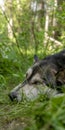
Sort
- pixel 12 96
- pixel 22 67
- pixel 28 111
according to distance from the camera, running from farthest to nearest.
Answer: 1. pixel 22 67
2. pixel 12 96
3. pixel 28 111

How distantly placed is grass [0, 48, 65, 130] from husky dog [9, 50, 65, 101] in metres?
0.26

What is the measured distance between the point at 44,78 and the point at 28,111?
2228mm

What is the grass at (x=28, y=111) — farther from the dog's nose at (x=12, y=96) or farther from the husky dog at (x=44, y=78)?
the husky dog at (x=44, y=78)

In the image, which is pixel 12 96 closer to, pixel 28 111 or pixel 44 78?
pixel 44 78

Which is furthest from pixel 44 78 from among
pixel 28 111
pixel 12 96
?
pixel 28 111

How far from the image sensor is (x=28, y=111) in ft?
8.80

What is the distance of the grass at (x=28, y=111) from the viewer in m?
1.71

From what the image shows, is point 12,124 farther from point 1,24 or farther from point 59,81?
point 1,24

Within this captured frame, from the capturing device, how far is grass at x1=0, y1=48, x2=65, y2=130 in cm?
171

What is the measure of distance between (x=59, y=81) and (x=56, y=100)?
300 centimetres

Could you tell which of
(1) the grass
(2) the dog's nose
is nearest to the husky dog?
(2) the dog's nose

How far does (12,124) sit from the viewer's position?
11.1 feet

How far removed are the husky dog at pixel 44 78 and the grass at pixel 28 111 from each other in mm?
255

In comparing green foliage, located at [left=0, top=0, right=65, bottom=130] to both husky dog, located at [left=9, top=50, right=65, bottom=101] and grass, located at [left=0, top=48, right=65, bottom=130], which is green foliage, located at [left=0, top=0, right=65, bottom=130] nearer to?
grass, located at [left=0, top=48, right=65, bottom=130]
